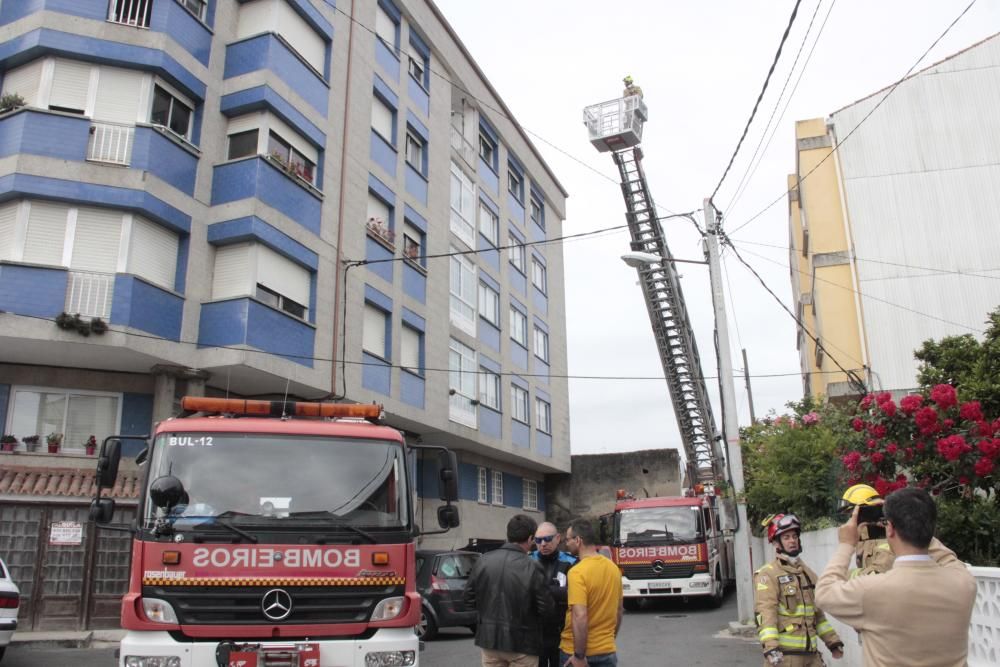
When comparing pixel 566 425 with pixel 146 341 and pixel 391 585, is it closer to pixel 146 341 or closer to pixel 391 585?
pixel 146 341

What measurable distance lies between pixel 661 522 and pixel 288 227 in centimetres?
1099

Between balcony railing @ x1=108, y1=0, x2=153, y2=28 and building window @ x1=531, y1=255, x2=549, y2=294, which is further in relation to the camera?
building window @ x1=531, y1=255, x2=549, y2=294

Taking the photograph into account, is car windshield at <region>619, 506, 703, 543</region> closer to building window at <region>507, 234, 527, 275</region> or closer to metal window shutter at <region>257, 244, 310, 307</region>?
metal window shutter at <region>257, 244, 310, 307</region>

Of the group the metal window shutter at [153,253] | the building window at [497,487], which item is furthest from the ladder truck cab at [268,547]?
the building window at [497,487]

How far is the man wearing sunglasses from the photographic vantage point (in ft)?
20.2

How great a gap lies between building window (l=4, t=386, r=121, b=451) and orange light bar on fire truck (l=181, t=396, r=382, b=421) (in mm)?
9276

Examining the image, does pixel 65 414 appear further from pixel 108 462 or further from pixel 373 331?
pixel 108 462

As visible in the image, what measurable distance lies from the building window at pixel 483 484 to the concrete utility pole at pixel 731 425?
44.9 ft

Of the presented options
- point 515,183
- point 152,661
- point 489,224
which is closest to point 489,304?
point 489,224

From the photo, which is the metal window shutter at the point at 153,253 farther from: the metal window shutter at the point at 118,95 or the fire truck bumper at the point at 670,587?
the fire truck bumper at the point at 670,587

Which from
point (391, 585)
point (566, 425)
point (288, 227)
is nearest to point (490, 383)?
point (566, 425)

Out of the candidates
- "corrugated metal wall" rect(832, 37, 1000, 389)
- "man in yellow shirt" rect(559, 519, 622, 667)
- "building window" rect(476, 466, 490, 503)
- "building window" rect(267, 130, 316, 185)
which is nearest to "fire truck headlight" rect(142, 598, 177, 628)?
"man in yellow shirt" rect(559, 519, 622, 667)

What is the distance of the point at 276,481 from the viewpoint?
7.06m

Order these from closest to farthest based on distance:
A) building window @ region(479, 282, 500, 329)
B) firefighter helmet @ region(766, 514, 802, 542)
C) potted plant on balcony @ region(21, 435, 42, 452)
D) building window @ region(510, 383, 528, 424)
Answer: firefighter helmet @ region(766, 514, 802, 542) → potted plant on balcony @ region(21, 435, 42, 452) → building window @ region(479, 282, 500, 329) → building window @ region(510, 383, 528, 424)
